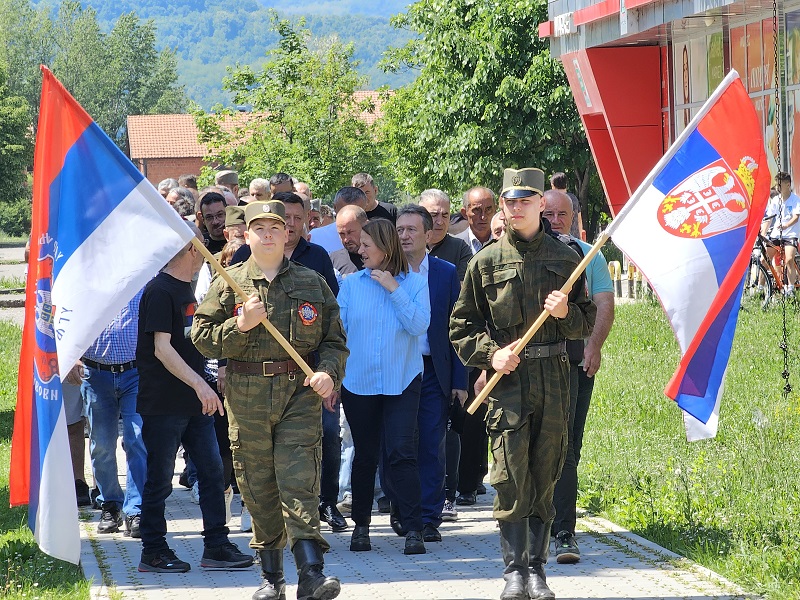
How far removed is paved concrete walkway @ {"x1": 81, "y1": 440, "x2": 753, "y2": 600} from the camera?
628 cm

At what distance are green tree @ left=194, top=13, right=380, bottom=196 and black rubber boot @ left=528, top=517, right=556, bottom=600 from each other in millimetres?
39135

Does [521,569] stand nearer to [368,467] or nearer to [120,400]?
[368,467]

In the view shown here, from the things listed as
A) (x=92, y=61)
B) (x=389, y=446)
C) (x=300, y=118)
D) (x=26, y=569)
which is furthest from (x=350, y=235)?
(x=92, y=61)

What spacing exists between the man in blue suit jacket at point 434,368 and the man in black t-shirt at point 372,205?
6.11 ft

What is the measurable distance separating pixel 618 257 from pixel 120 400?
32224 millimetres

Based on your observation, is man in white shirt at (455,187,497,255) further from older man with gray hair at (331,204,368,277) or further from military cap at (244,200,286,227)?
military cap at (244,200,286,227)

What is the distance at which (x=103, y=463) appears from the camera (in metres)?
8.11

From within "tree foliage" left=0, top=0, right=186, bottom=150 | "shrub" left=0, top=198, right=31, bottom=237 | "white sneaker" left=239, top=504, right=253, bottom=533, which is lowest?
"white sneaker" left=239, top=504, right=253, bottom=533

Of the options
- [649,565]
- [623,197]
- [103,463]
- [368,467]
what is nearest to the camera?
[649,565]

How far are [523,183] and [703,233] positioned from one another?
0.98m


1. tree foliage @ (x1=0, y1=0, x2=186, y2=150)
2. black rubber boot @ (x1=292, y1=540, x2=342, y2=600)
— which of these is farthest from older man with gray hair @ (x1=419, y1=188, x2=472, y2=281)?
tree foliage @ (x1=0, y1=0, x2=186, y2=150)

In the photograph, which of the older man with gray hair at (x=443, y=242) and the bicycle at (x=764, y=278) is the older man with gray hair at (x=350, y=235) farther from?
the bicycle at (x=764, y=278)

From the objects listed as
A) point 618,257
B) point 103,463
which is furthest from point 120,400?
point 618,257

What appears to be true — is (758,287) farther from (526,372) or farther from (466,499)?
(526,372)
